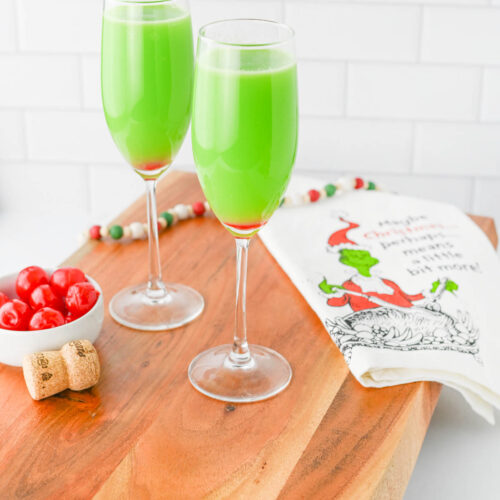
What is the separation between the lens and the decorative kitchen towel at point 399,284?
0.84 m

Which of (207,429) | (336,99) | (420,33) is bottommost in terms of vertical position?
(207,429)

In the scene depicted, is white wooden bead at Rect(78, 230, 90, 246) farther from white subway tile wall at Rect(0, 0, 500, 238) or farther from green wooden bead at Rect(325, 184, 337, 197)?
white subway tile wall at Rect(0, 0, 500, 238)

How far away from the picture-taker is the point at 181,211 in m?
1.22

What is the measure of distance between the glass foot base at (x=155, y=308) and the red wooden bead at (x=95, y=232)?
0.54 ft

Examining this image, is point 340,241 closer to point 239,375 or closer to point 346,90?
point 239,375

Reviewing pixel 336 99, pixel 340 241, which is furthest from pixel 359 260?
pixel 336 99

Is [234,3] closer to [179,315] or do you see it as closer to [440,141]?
[440,141]

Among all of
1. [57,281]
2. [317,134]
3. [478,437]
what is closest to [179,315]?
[57,281]

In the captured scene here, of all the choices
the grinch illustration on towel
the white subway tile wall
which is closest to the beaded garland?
the grinch illustration on towel

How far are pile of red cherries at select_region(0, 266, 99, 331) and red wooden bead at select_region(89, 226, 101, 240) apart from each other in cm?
25

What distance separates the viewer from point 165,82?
2.79 feet

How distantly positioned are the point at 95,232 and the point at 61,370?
1.28 ft

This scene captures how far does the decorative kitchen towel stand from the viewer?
0.84 metres

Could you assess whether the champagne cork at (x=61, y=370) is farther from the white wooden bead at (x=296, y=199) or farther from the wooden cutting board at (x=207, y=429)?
the white wooden bead at (x=296, y=199)
